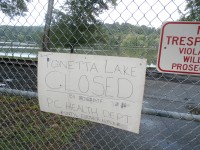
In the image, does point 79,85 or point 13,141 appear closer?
point 79,85

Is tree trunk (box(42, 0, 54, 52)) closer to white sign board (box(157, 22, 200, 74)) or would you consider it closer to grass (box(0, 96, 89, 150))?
white sign board (box(157, 22, 200, 74))

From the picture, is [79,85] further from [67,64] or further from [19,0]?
[19,0]

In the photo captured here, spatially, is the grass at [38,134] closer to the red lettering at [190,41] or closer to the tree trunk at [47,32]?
the tree trunk at [47,32]

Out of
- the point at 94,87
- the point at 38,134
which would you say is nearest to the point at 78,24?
the point at 94,87

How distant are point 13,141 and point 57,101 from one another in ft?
6.44

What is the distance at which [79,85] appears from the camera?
82.1 inches

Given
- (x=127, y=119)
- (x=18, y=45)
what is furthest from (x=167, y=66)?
(x=18, y=45)

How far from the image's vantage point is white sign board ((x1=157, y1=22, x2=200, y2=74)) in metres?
1.66

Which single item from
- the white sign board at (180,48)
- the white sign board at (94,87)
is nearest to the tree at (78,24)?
the white sign board at (94,87)

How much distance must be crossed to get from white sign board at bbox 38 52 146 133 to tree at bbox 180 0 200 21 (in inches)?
16.5

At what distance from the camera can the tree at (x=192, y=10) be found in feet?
5.69

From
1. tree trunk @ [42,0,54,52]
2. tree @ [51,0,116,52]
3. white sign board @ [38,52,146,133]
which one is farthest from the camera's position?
tree trunk @ [42,0,54,52]

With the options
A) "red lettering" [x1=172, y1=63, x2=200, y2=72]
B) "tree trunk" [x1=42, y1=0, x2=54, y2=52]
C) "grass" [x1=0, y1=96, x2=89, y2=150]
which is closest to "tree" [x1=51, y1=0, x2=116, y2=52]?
"tree trunk" [x1=42, y1=0, x2=54, y2=52]

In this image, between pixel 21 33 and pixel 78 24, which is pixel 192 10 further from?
pixel 21 33
